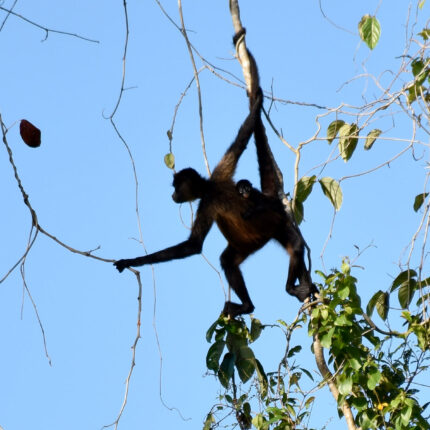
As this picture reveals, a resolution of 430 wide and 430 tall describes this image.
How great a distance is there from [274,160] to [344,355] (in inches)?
72.1

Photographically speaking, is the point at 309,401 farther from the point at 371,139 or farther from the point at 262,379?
the point at 371,139

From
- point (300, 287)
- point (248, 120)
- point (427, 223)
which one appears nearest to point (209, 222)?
point (248, 120)

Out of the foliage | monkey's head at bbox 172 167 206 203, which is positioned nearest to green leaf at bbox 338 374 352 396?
the foliage

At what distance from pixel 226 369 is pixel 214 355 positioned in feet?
0.49

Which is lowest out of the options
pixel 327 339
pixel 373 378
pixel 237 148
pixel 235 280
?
pixel 373 378

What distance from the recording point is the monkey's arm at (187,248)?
298 inches

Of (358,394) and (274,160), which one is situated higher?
(274,160)

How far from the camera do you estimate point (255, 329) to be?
6.10 meters

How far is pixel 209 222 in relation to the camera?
310 inches

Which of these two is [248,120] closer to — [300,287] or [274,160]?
[274,160]

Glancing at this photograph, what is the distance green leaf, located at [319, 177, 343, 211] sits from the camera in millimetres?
6031

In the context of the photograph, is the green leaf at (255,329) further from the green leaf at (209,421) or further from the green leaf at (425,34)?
the green leaf at (425,34)

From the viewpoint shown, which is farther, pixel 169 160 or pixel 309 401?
pixel 169 160

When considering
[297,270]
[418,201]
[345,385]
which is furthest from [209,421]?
[418,201]
